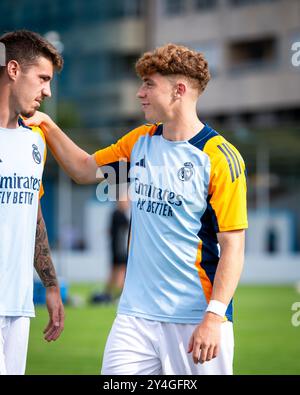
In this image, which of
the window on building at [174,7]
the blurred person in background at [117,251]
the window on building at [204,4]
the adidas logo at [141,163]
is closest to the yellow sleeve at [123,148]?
the adidas logo at [141,163]

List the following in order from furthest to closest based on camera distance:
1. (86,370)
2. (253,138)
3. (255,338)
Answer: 1. (253,138)
2. (255,338)
3. (86,370)

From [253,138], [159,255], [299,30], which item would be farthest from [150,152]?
[299,30]

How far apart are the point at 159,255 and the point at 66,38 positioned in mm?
52801

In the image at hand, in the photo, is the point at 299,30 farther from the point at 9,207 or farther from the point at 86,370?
the point at 9,207

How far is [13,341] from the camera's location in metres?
5.16

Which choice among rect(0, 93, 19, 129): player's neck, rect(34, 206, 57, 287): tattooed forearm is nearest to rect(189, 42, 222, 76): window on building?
rect(34, 206, 57, 287): tattooed forearm

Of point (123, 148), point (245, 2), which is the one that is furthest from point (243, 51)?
point (123, 148)

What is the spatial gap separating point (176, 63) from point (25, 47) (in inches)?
30.9

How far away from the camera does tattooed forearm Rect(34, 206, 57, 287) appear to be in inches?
219

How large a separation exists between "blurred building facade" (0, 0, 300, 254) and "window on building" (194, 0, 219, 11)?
0.05 metres

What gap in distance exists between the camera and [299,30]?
45625 mm

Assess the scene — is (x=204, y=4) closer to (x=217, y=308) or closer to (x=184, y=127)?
(x=184, y=127)

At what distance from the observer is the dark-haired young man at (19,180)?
5.11 metres

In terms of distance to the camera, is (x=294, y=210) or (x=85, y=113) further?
(x=85, y=113)
